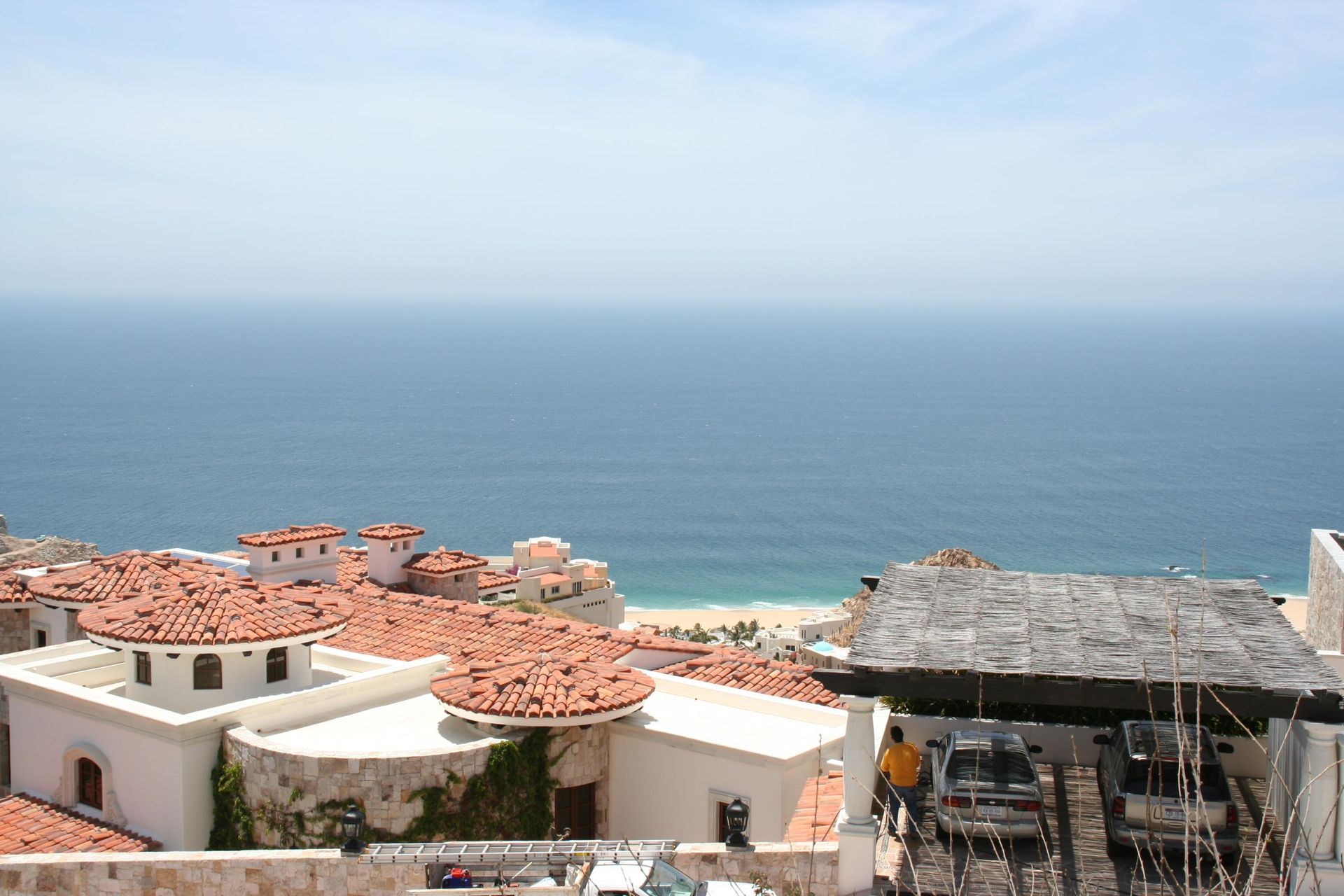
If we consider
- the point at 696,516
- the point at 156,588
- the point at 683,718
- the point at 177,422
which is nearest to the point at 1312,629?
the point at 683,718

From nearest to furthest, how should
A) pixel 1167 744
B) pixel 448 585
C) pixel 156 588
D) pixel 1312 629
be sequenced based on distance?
pixel 1167 744
pixel 156 588
pixel 1312 629
pixel 448 585

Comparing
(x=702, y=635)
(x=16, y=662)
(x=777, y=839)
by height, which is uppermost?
(x=16, y=662)

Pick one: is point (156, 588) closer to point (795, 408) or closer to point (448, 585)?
point (448, 585)

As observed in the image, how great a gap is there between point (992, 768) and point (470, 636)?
1152 cm

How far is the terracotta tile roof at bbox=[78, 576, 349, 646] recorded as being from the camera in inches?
612


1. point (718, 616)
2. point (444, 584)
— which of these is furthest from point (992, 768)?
point (718, 616)

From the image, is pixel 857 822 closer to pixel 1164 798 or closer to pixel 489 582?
pixel 1164 798

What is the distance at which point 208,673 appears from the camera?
16016mm

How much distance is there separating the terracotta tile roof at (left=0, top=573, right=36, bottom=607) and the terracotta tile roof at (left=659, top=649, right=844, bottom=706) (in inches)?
432

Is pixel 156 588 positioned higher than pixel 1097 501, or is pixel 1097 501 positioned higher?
pixel 156 588

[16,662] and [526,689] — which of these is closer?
[526,689]

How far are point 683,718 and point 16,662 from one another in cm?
962

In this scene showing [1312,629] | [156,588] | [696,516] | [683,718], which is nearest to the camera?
[683,718]

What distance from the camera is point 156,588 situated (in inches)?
723
